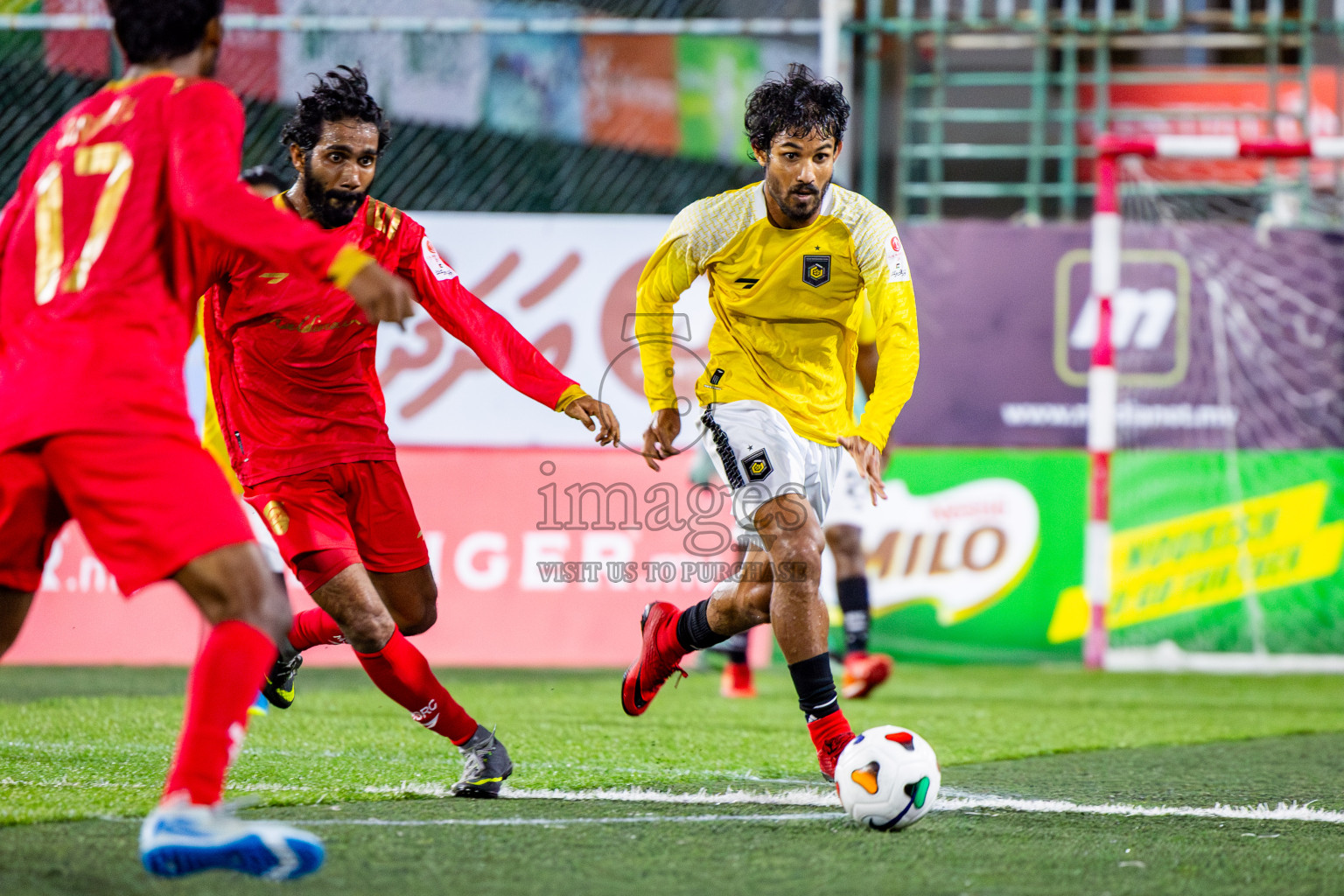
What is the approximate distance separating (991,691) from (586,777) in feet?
12.8

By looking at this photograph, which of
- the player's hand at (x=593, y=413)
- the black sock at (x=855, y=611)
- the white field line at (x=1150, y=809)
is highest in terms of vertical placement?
the player's hand at (x=593, y=413)

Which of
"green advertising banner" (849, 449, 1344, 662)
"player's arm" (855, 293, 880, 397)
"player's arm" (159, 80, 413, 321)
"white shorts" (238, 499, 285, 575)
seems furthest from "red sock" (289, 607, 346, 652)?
"green advertising banner" (849, 449, 1344, 662)

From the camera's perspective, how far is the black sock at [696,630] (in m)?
4.83

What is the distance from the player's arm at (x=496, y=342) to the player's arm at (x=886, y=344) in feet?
2.32

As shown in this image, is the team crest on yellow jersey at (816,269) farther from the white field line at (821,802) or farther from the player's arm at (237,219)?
the player's arm at (237,219)

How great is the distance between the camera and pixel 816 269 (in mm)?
4668

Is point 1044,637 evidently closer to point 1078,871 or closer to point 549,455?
point 549,455

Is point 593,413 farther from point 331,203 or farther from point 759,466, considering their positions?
point 331,203

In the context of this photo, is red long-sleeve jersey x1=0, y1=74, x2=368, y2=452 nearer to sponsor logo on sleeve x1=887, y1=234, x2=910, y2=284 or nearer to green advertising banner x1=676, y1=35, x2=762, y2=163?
sponsor logo on sleeve x1=887, y1=234, x2=910, y2=284

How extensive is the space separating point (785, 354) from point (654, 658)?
3.46 ft

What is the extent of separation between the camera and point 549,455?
9.03 m

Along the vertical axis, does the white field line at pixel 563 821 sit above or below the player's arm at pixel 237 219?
below

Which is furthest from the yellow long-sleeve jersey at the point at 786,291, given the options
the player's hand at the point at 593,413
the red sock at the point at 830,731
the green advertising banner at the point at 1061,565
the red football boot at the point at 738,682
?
the green advertising banner at the point at 1061,565

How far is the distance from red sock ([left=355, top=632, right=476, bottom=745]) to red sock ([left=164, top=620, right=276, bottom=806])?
125 cm
